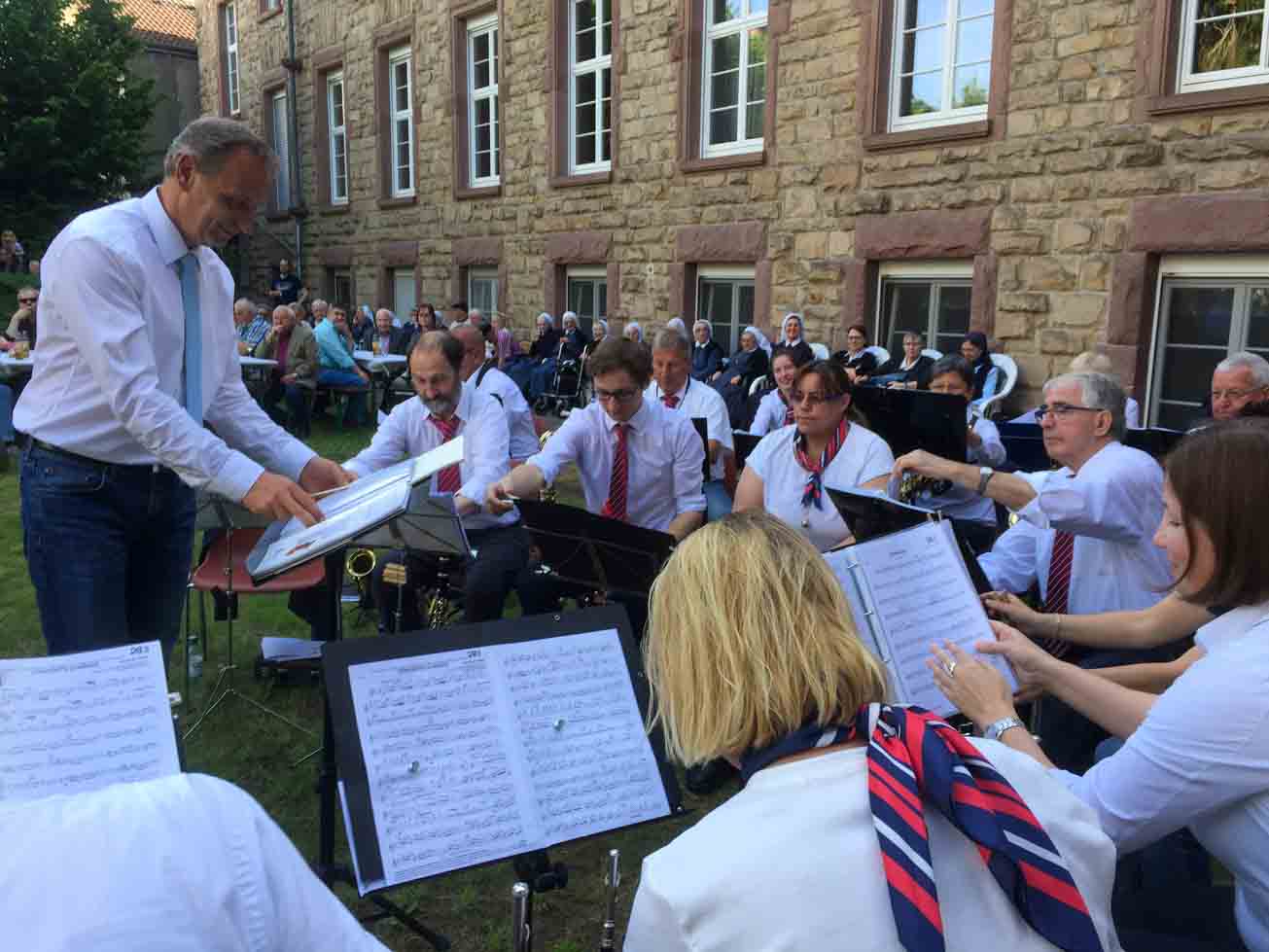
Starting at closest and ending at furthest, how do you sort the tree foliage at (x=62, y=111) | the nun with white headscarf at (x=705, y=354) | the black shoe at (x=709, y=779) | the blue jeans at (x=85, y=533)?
the blue jeans at (x=85, y=533), the black shoe at (x=709, y=779), the nun with white headscarf at (x=705, y=354), the tree foliage at (x=62, y=111)

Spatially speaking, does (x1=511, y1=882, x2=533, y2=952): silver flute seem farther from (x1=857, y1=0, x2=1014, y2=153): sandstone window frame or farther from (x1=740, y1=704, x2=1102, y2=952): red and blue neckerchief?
(x1=857, y1=0, x2=1014, y2=153): sandstone window frame

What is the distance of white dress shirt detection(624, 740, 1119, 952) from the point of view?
1104mm

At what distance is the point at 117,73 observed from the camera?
2122 cm

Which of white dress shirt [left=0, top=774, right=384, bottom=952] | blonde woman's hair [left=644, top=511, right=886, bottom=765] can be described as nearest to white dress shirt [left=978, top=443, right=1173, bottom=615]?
blonde woman's hair [left=644, top=511, right=886, bottom=765]

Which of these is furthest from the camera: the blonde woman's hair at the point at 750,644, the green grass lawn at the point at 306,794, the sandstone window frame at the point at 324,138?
the sandstone window frame at the point at 324,138

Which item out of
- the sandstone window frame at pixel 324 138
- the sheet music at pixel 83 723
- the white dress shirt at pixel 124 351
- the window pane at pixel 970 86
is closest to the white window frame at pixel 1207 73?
the window pane at pixel 970 86

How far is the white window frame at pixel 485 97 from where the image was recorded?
47.1 ft

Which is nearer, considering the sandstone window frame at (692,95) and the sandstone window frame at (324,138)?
the sandstone window frame at (692,95)

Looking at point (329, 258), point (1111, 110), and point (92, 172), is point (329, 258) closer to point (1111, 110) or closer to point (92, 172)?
point (92, 172)

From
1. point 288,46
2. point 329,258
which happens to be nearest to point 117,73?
point 288,46

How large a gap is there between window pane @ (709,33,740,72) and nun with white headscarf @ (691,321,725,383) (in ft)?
9.32

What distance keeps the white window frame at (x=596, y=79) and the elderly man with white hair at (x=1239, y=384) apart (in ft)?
28.7

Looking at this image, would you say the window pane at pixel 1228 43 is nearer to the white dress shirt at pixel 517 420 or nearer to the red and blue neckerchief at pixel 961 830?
the white dress shirt at pixel 517 420

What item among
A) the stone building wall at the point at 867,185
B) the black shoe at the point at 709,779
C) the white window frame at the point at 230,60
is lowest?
the black shoe at the point at 709,779
